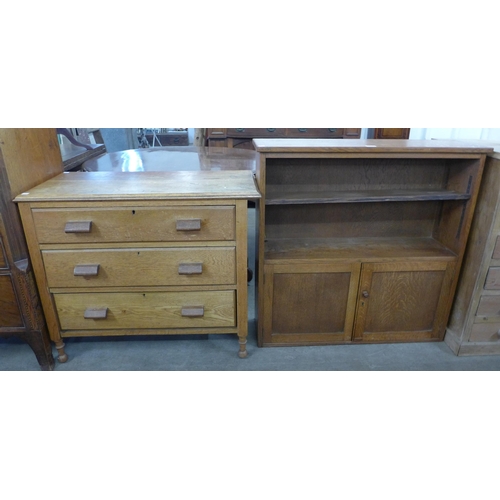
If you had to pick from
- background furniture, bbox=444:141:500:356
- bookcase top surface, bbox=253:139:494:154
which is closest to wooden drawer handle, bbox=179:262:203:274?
bookcase top surface, bbox=253:139:494:154

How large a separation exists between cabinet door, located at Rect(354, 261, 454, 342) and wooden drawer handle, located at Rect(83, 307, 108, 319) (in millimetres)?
1241

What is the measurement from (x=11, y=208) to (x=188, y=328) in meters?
0.92

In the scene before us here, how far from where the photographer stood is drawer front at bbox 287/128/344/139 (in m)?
3.94

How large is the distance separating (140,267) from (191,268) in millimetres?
234

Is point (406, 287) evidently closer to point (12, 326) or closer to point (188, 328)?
point (188, 328)

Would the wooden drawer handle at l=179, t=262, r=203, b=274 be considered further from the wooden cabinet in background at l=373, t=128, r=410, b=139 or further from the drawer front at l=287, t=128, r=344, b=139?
the wooden cabinet in background at l=373, t=128, r=410, b=139

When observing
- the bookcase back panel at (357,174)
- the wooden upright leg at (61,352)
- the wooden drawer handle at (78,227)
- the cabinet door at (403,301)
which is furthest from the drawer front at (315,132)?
the wooden upright leg at (61,352)

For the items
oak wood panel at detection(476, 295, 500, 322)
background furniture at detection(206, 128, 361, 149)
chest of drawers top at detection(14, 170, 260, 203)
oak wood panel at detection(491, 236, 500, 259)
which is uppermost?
chest of drawers top at detection(14, 170, 260, 203)

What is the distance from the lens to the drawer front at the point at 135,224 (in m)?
1.54

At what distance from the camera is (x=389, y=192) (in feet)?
6.00

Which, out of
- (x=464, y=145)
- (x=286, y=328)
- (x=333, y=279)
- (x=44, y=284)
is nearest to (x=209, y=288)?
(x=286, y=328)

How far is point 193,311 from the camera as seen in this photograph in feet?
5.59

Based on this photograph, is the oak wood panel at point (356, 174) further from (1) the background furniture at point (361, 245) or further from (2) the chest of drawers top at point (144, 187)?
(2) the chest of drawers top at point (144, 187)

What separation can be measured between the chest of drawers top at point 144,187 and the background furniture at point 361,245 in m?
0.16
